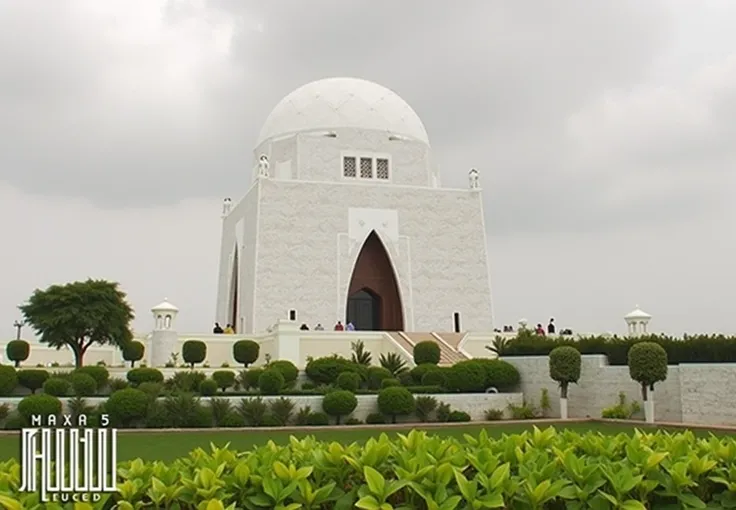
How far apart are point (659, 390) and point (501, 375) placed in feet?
11.3

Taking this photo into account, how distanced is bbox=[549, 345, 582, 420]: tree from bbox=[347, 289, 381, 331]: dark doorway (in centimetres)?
1502

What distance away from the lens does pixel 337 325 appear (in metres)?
26.5

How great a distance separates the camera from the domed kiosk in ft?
91.2

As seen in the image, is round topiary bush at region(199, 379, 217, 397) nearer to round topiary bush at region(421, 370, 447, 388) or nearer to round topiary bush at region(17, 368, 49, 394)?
round topiary bush at region(17, 368, 49, 394)

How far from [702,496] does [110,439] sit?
8.85 feet

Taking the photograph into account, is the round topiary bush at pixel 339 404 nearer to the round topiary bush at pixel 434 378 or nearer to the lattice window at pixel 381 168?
the round topiary bush at pixel 434 378

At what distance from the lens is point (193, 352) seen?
72.7ft

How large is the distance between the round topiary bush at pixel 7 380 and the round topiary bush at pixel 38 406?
190 centimetres

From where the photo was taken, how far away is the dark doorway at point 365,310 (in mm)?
29969

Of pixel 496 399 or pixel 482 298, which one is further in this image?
pixel 482 298

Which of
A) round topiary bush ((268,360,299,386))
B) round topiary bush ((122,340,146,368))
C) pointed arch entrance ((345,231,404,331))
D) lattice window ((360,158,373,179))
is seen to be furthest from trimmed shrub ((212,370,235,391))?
→ lattice window ((360,158,373,179))

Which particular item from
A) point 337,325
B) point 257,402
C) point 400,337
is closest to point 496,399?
point 257,402

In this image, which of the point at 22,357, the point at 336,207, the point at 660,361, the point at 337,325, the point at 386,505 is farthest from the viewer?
the point at 336,207

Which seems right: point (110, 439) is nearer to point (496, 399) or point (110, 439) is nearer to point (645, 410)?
point (645, 410)
